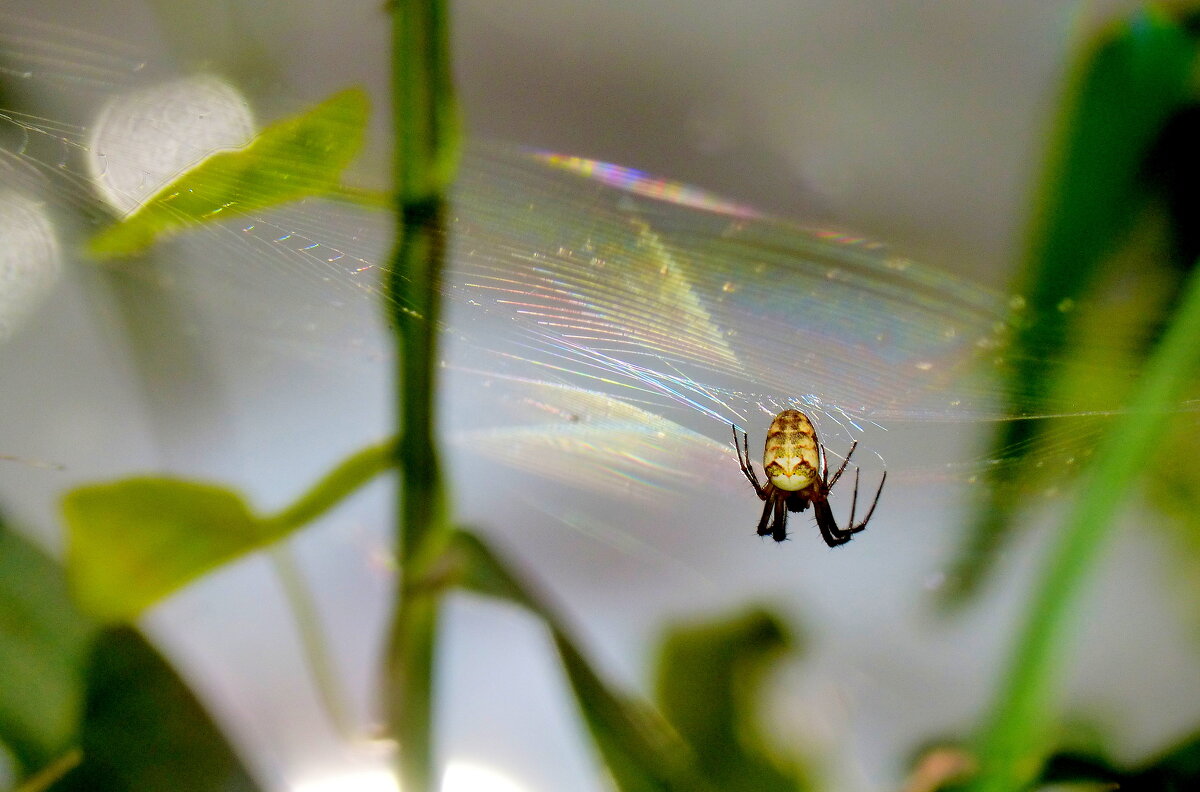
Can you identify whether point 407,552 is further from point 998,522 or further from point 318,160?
point 998,522

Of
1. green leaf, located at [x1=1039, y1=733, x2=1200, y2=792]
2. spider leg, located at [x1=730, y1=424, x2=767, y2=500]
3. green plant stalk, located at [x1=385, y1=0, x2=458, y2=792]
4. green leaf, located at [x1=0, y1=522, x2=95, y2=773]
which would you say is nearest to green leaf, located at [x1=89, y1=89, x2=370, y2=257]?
green plant stalk, located at [x1=385, y1=0, x2=458, y2=792]

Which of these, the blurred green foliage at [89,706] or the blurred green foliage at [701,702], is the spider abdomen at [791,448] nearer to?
the blurred green foliage at [701,702]

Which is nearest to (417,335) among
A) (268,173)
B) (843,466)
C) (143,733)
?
(268,173)

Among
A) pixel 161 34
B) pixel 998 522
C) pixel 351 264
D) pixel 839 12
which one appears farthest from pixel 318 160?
pixel 839 12

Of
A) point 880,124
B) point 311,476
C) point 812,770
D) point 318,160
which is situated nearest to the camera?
point 318,160

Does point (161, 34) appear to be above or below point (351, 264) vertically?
above

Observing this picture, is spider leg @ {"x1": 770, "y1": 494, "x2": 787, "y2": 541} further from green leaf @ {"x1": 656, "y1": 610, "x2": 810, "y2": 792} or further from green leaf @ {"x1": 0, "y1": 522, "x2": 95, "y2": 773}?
green leaf @ {"x1": 0, "y1": 522, "x2": 95, "y2": 773}
